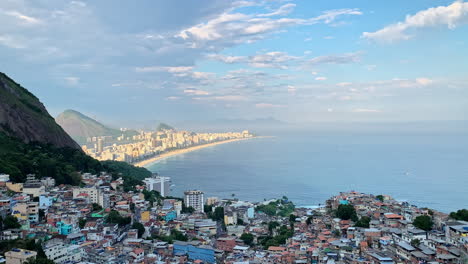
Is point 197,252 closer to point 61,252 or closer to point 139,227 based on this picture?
point 139,227

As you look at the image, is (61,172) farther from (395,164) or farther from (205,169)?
(395,164)

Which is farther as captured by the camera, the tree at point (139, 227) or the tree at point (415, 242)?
the tree at point (139, 227)

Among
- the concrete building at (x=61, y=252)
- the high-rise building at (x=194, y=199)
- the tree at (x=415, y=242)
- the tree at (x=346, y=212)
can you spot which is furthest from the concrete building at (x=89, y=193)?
the tree at (x=415, y=242)

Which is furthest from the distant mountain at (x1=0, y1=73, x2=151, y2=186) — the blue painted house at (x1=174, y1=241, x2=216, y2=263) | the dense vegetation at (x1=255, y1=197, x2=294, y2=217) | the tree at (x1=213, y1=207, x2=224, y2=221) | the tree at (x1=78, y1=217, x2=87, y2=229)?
the blue painted house at (x1=174, y1=241, x2=216, y2=263)

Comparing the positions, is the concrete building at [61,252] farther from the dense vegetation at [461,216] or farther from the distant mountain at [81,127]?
the distant mountain at [81,127]

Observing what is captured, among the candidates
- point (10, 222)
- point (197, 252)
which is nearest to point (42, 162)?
point (10, 222)

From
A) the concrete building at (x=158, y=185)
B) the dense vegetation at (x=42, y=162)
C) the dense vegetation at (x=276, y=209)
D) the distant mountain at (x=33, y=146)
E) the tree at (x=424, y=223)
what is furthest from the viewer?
the concrete building at (x=158, y=185)

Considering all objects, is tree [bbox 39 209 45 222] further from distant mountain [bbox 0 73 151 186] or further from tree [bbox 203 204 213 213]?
tree [bbox 203 204 213 213]

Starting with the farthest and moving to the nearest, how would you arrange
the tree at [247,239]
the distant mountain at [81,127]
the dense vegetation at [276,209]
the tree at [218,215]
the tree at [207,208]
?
the distant mountain at [81,127]
the dense vegetation at [276,209]
the tree at [207,208]
the tree at [218,215]
the tree at [247,239]
